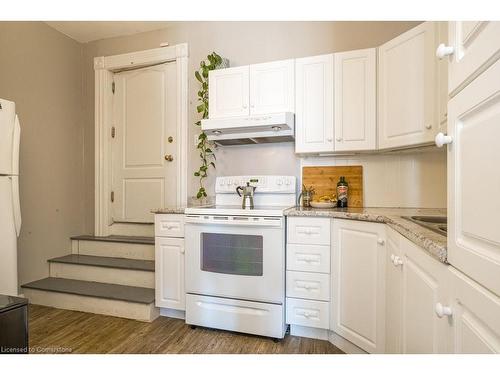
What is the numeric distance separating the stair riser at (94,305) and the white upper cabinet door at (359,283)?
1429 millimetres

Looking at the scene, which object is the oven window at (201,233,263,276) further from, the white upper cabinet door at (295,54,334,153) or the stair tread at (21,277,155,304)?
the white upper cabinet door at (295,54,334,153)

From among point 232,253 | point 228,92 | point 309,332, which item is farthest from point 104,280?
point 228,92

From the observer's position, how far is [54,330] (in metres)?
2.00

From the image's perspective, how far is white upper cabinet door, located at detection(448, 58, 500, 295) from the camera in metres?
0.55

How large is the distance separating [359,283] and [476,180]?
3.90 feet

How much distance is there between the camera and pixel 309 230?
6.02ft

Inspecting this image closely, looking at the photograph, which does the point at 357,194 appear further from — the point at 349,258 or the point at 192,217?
the point at 192,217

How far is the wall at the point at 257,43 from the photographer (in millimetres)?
2268

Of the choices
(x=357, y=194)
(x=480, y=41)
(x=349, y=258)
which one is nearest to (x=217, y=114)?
(x=357, y=194)

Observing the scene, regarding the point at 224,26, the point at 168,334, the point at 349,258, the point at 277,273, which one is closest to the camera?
the point at 349,258

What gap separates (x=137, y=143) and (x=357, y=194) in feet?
7.65

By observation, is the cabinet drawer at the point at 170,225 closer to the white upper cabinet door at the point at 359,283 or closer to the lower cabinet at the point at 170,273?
the lower cabinet at the point at 170,273

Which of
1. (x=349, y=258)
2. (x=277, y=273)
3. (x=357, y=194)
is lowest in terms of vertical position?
(x=277, y=273)

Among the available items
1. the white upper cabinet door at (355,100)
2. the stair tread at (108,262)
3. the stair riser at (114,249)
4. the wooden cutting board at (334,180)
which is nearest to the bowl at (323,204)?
the wooden cutting board at (334,180)
